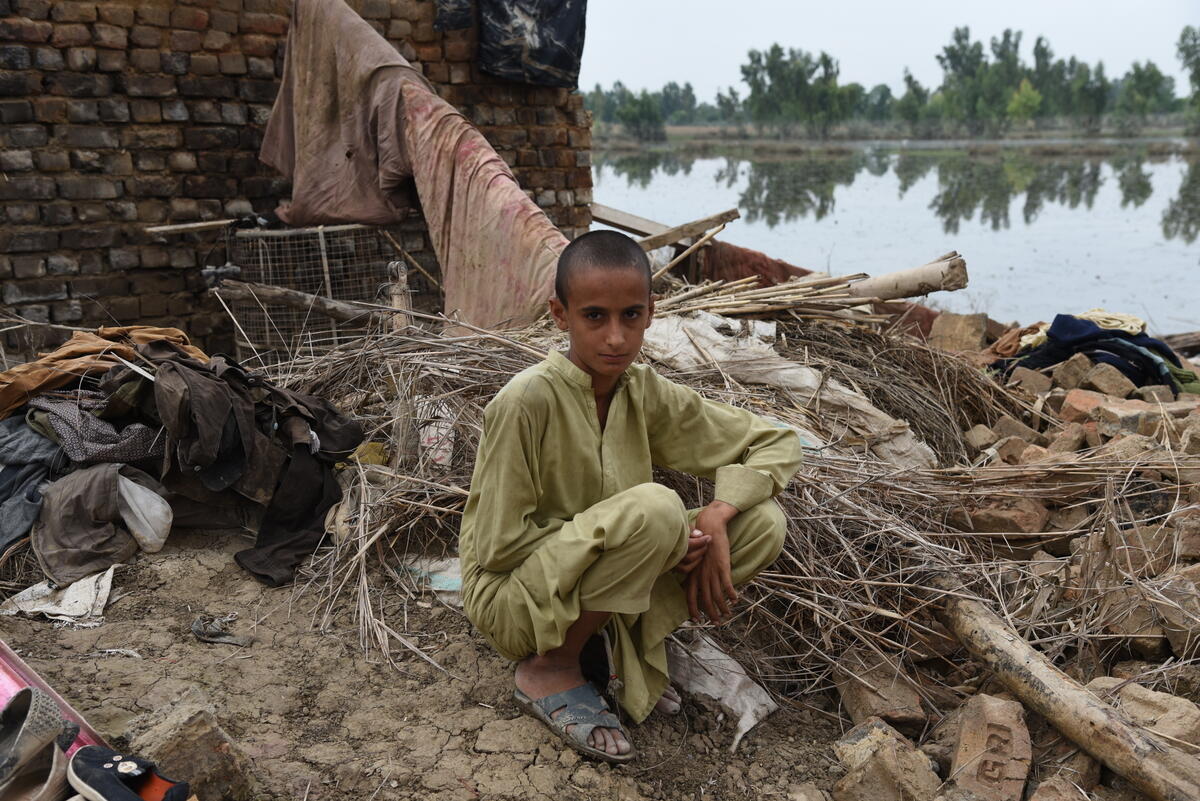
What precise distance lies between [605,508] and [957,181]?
27.6 metres

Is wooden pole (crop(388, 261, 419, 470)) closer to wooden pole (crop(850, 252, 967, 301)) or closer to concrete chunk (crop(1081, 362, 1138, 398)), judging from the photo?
wooden pole (crop(850, 252, 967, 301))

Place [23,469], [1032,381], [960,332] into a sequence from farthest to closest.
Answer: [960,332]
[1032,381]
[23,469]

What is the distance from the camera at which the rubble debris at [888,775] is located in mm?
1986

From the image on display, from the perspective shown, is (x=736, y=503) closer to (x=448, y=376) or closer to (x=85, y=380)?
(x=448, y=376)

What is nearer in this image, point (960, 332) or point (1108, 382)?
point (1108, 382)

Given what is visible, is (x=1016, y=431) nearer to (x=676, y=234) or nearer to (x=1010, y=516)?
(x=1010, y=516)

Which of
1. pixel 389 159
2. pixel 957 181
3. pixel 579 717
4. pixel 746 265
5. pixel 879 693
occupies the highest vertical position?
pixel 389 159

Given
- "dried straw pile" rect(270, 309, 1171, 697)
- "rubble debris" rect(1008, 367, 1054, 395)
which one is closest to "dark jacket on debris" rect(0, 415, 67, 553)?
"dried straw pile" rect(270, 309, 1171, 697)

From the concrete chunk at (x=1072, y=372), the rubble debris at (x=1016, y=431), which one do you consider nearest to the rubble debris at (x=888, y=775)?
the rubble debris at (x=1016, y=431)

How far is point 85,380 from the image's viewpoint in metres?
3.29

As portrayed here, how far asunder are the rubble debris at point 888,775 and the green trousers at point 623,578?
1.55 ft

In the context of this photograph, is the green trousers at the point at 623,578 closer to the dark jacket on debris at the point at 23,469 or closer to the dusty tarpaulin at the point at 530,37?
the dark jacket on debris at the point at 23,469

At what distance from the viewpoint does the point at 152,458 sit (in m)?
3.12

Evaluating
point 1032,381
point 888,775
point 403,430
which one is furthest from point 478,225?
point 888,775
